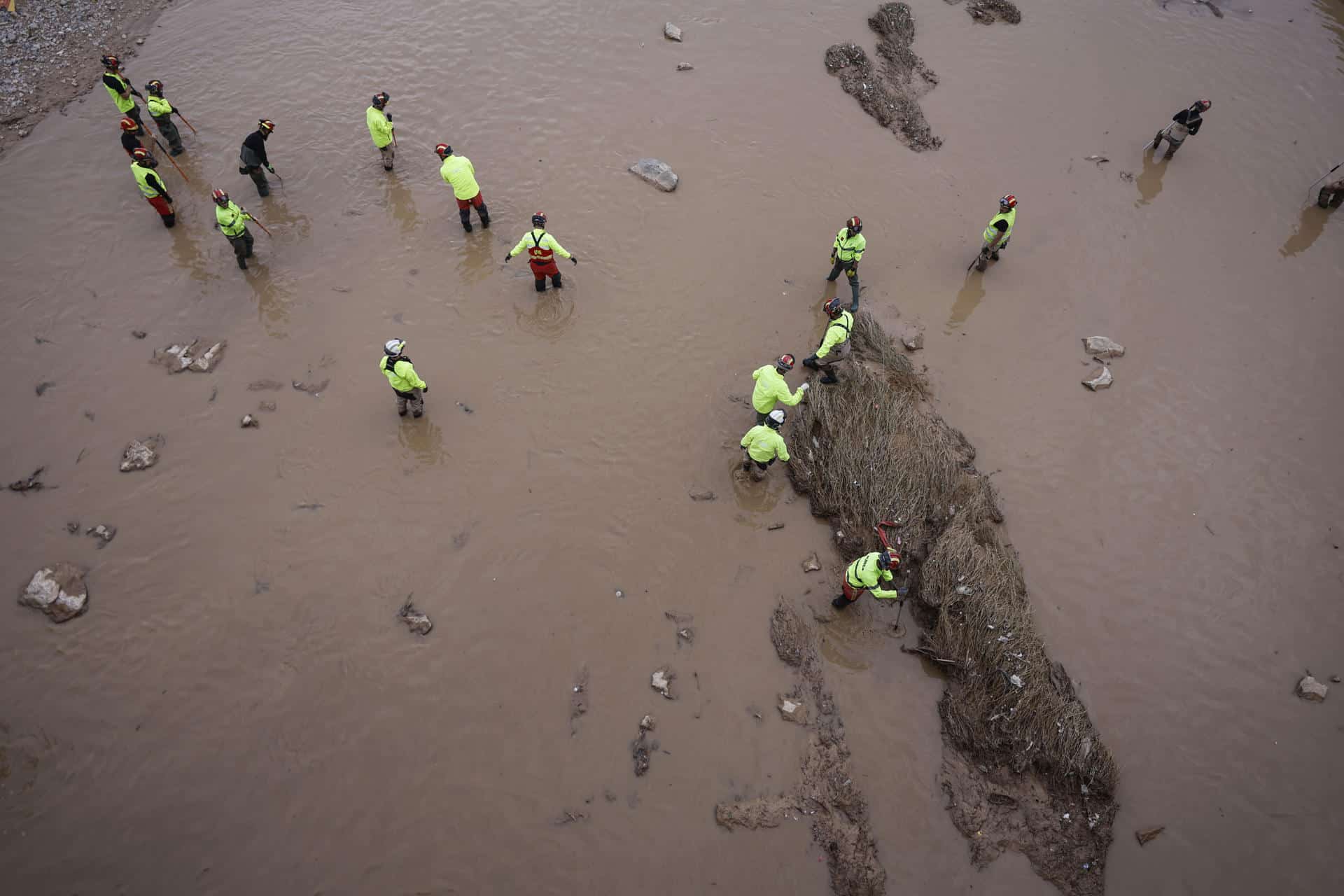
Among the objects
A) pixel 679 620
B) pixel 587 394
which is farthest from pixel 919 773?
pixel 587 394

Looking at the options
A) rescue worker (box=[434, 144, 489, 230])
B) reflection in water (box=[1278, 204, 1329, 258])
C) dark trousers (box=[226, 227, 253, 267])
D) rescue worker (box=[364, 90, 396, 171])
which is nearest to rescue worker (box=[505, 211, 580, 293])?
rescue worker (box=[434, 144, 489, 230])

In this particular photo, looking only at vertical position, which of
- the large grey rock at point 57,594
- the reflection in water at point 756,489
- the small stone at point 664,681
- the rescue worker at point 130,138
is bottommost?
the large grey rock at point 57,594

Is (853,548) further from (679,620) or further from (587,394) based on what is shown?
(587,394)

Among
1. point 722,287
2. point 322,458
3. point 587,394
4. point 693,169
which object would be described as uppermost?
point 693,169

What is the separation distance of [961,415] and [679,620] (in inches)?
231

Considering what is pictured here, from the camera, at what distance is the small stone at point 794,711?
812 cm

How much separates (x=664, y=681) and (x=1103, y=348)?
9629 mm

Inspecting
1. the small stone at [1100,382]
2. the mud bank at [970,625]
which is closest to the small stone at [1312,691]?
the mud bank at [970,625]

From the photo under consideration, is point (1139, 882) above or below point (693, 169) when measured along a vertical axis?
below

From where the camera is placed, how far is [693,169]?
1407cm

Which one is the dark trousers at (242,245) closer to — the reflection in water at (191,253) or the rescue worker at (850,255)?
the reflection in water at (191,253)

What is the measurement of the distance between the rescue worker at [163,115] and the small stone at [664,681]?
14238mm

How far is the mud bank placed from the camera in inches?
297

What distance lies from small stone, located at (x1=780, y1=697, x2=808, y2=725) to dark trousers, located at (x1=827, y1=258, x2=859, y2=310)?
23.2ft
